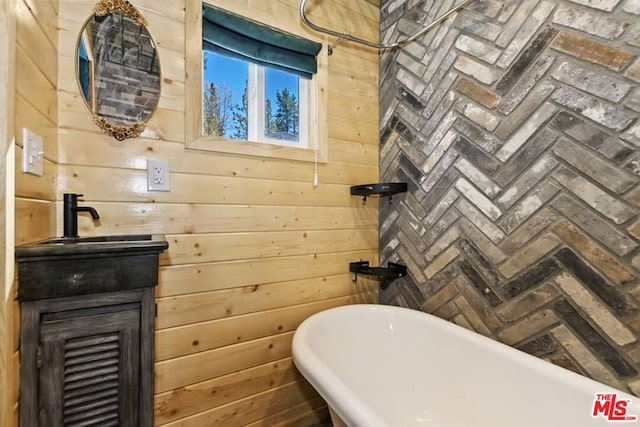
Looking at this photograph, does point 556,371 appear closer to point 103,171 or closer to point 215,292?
point 215,292

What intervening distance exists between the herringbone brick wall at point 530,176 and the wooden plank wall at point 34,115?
1733 mm

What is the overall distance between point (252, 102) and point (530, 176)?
1.43 metres

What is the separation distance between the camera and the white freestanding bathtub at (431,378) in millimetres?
1014

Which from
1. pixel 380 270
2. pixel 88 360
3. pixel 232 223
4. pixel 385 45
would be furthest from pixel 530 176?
pixel 88 360

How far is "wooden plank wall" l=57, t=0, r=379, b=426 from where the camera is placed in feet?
4.24

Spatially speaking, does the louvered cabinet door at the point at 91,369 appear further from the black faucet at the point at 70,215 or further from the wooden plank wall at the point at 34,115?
the black faucet at the point at 70,215

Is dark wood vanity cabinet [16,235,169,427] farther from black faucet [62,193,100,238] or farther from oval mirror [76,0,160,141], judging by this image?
oval mirror [76,0,160,141]

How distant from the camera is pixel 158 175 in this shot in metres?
1.38

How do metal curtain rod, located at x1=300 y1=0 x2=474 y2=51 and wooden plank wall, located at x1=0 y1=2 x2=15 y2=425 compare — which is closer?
wooden plank wall, located at x1=0 y1=2 x2=15 y2=425

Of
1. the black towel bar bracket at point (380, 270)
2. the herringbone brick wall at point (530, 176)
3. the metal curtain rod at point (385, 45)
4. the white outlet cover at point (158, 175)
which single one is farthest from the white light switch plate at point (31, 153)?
the herringbone brick wall at point (530, 176)

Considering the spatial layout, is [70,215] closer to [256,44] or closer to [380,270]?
[256,44]

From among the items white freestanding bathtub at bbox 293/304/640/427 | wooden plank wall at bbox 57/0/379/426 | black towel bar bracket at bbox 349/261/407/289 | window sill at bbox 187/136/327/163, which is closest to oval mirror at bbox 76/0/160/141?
wooden plank wall at bbox 57/0/379/426

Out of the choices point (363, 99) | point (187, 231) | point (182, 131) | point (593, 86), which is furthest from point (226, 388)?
point (593, 86)

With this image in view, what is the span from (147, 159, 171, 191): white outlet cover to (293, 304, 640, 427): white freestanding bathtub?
90cm
